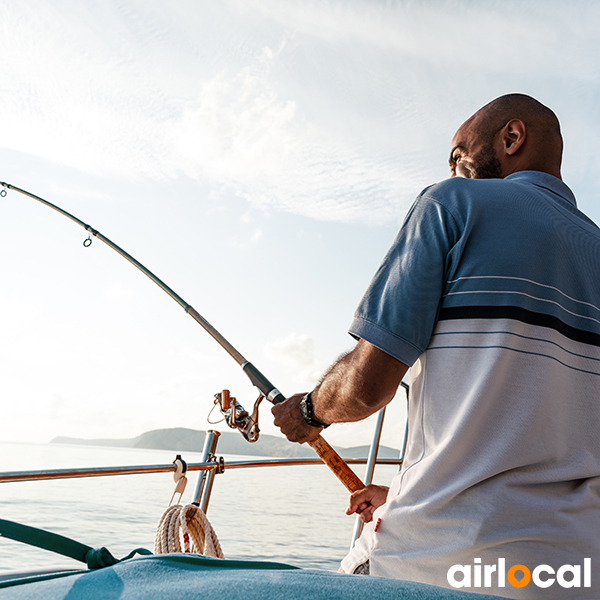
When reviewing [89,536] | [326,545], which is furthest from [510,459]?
[89,536]

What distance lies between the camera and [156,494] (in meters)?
21.8

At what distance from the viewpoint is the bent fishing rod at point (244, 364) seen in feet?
4.97

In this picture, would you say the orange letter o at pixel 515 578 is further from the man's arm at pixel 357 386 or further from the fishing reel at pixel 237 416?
the fishing reel at pixel 237 416

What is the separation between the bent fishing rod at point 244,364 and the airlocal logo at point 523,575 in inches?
24.5

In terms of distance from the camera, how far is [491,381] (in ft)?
2.70

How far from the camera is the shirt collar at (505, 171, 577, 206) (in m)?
1.04

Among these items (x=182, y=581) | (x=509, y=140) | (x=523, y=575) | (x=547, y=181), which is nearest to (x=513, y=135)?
(x=509, y=140)

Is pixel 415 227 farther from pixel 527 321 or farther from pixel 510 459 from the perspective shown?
pixel 510 459

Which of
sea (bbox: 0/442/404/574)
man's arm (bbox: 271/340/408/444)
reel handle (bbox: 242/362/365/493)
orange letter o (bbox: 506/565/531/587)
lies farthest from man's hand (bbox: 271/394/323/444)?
sea (bbox: 0/442/404/574)

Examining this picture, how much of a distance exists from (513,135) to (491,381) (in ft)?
1.95

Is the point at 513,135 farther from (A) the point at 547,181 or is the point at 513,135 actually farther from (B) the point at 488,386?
(B) the point at 488,386

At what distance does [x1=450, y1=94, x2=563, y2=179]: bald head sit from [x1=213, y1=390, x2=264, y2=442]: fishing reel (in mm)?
1083

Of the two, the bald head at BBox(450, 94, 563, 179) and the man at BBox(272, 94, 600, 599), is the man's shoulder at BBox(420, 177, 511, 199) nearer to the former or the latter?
the man at BBox(272, 94, 600, 599)

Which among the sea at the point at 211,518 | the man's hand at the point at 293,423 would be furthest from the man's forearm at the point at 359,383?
the sea at the point at 211,518
